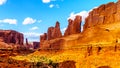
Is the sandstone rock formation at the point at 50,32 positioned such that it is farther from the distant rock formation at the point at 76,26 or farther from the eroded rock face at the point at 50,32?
the distant rock formation at the point at 76,26

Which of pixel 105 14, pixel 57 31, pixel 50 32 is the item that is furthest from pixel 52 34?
pixel 105 14

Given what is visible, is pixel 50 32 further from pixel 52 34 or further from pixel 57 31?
pixel 57 31

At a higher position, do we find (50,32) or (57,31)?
(57,31)

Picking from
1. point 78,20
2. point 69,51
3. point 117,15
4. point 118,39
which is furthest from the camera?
point 78,20

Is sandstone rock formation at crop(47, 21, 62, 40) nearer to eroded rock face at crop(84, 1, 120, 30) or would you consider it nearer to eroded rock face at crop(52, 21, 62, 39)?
eroded rock face at crop(52, 21, 62, 39)

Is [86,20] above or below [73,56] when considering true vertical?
above

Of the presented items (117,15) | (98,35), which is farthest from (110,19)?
(98,35)

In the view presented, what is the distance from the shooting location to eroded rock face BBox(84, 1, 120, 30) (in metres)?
116

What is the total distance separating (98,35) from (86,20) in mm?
57235

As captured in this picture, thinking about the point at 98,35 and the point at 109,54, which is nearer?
the point at 109,54

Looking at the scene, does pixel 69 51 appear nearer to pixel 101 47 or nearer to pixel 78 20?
pixel 101 47

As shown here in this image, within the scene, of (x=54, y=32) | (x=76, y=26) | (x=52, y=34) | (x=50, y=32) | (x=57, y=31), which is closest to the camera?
(x=76, y=26)

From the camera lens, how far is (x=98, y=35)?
90.8m

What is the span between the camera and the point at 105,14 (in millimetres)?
126250
